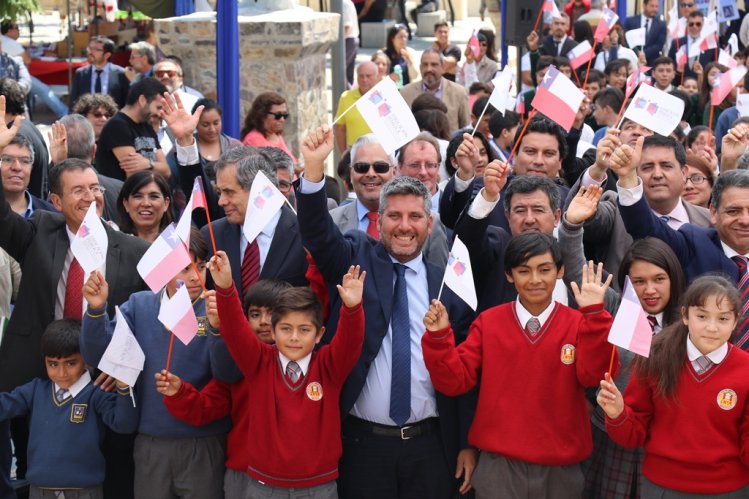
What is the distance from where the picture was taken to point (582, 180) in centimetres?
657

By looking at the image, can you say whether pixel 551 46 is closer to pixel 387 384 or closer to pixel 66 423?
pixel 387 384

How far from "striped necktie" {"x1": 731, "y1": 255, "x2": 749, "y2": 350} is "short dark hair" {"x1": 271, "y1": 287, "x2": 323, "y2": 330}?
72.0 inches

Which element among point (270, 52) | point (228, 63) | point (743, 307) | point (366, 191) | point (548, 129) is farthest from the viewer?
point (270, 52)

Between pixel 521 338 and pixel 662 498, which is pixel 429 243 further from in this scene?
pixel 662 498

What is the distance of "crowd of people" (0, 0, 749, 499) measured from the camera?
4918 millimetres

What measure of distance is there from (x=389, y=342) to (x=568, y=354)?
31.7 inches

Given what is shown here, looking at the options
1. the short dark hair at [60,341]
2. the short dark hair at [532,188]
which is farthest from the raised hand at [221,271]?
the short dark hair at [532,188]

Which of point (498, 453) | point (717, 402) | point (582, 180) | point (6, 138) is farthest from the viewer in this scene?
point (582, 180)

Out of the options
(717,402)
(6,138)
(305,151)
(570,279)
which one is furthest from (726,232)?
(6,138)

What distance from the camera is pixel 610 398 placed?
474cm

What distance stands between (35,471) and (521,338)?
2.36 meters

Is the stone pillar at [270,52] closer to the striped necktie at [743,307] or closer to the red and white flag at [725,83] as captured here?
the red and white flag at [725,83]

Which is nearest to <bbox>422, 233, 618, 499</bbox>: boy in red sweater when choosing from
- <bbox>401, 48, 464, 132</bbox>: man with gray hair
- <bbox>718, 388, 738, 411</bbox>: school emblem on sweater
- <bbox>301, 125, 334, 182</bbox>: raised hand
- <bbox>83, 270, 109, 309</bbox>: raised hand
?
<bbox>718, 388, 738, 411</bbox>: school emblem on sweater

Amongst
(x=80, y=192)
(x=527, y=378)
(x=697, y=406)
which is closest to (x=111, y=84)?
(x=80, y=192)
